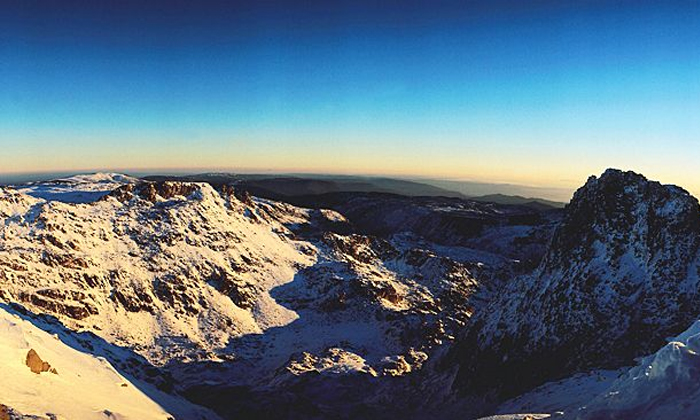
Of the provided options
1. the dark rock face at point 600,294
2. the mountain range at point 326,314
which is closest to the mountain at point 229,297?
the mountain range at point 326,314

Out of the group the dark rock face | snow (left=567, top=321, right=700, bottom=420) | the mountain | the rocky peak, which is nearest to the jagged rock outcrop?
the mountain

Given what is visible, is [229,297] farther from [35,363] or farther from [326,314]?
[35,363]

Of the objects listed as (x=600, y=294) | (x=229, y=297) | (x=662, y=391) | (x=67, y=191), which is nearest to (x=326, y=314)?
(x=229, y=297)

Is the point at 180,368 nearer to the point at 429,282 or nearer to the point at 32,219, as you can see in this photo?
the point at 32,219

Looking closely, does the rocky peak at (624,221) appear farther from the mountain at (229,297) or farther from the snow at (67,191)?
the snow at (67,191)

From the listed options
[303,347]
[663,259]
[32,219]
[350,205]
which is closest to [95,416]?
[663,259]

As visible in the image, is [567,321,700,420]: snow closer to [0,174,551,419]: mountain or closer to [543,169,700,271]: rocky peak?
[543,169,700,271]: rocky peak
